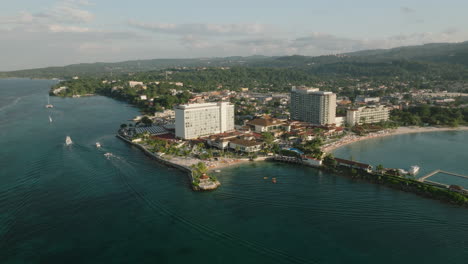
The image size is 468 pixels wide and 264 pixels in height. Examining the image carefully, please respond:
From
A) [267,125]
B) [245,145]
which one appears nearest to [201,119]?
[245,145]

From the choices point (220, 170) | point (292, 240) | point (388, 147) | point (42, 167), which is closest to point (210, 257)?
point (292, 240)

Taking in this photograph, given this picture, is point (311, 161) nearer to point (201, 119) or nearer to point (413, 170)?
point (413, 170)

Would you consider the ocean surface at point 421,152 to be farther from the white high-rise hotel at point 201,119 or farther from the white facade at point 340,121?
the white high-rise hotel at point 201,119

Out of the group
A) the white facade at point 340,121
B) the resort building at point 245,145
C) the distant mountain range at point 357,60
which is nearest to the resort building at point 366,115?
the white facade at point 340,121

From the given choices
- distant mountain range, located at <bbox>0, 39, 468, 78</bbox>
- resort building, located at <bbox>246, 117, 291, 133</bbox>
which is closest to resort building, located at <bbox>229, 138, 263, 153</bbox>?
resort building, located at <bbox>246, 117, 291, 133</bbox>

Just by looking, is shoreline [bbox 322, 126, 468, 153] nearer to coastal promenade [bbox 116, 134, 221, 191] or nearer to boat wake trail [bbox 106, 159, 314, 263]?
coastal promenade [bbox 116, 134, 221, 191]
